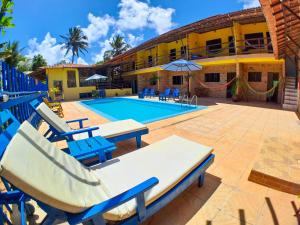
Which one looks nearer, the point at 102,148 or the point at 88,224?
the point at 88,224

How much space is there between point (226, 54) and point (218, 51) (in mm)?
1241

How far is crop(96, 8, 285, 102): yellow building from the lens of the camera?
39.9 ft

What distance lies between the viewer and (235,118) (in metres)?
7.48

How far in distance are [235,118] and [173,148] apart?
5324 mm

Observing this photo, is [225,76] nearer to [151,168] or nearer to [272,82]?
[272,82]

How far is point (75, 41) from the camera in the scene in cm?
4028

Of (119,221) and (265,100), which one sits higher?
(265,100)

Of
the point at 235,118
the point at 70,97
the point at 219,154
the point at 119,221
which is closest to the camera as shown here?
the point at 119,221

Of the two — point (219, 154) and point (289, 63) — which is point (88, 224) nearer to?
point (219, 154)

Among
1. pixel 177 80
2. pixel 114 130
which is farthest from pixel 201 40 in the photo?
pixel 114 130

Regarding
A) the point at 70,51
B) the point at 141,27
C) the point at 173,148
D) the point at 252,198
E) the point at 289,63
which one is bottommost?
the point at 252,198

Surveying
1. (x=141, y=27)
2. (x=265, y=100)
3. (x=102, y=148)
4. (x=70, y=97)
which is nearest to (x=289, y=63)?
(x=265, y=100)

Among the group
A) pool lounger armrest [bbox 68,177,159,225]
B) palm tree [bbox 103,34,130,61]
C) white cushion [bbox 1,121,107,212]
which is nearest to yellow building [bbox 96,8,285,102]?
pool lounger armrest [bbox 68,177,159,225]

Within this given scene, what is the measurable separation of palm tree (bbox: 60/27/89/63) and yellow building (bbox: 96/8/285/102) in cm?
2573
